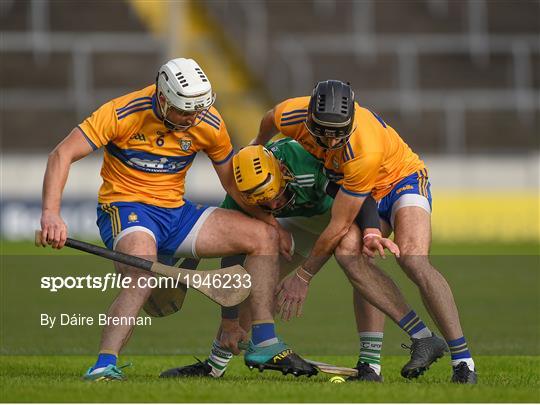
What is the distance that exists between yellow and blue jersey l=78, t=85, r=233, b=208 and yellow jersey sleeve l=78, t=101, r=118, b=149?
0.03 feet

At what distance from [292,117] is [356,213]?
0.85 meters

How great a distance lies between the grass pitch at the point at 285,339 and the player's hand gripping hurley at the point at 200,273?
1.70ft

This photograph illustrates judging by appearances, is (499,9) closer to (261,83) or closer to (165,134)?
(261,83)

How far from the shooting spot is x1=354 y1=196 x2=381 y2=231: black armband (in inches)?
330

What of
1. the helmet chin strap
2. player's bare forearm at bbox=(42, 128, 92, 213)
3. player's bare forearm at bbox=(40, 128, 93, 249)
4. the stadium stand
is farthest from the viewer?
the stadium stand

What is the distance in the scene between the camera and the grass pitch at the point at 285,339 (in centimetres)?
742

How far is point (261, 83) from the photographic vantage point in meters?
25.4

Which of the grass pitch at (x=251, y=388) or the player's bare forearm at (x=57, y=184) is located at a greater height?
the player's bare forearm at (x=57, y=184)

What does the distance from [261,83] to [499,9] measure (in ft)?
21.6

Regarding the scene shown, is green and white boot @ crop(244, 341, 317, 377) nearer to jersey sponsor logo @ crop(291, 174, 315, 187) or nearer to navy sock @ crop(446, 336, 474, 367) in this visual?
navy sock @ crop(446, 336, 474, 367)

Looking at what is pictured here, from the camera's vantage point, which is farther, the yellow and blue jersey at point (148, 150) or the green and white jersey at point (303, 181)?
the green and white jersey at point (303, 181)

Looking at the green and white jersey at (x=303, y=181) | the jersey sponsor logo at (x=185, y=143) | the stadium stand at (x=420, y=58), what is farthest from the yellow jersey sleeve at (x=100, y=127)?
the stadium stand at (x=420, y=58)

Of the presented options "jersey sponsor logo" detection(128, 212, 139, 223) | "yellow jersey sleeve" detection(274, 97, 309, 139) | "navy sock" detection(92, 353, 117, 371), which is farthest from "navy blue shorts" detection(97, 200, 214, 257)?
"navy sock" detection(92, 353, 117, 371)

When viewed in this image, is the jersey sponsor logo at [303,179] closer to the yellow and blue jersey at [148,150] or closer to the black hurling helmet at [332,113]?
the yellow and blue jersey at [148,150]
